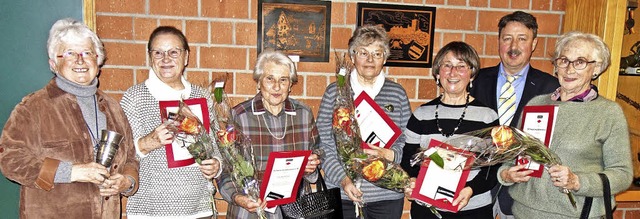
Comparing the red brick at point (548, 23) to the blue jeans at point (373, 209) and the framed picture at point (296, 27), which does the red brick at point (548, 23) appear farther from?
the blue jeans at point (373, 209)

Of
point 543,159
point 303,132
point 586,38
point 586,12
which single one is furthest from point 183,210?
point 586,12

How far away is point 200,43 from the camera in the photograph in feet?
10.1

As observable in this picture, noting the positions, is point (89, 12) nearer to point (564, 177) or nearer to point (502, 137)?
point (502, 137)

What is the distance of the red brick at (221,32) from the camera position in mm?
3086

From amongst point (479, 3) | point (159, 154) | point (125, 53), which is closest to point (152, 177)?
point (159, 154)

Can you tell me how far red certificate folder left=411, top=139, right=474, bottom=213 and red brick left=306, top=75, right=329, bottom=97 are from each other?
1.06m

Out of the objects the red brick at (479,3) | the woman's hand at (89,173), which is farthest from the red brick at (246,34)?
the red brick at (479,3)

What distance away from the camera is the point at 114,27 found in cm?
297

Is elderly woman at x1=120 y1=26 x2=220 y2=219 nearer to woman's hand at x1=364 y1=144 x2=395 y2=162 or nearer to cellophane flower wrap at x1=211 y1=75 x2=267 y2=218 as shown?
cellophane flower wrap at x1=211 y1=75 x2=267 y2=218

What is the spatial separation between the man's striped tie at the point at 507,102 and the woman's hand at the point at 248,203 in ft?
4.74

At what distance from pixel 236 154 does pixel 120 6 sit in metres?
1.30

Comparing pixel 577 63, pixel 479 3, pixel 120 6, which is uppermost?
pixel 479 3

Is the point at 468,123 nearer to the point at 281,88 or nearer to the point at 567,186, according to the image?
the point at 567,186

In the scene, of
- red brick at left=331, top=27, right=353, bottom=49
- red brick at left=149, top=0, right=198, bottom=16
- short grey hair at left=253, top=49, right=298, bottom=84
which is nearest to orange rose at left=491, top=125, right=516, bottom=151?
short grey hair at left=253, top=49, right=298, bottom=84
